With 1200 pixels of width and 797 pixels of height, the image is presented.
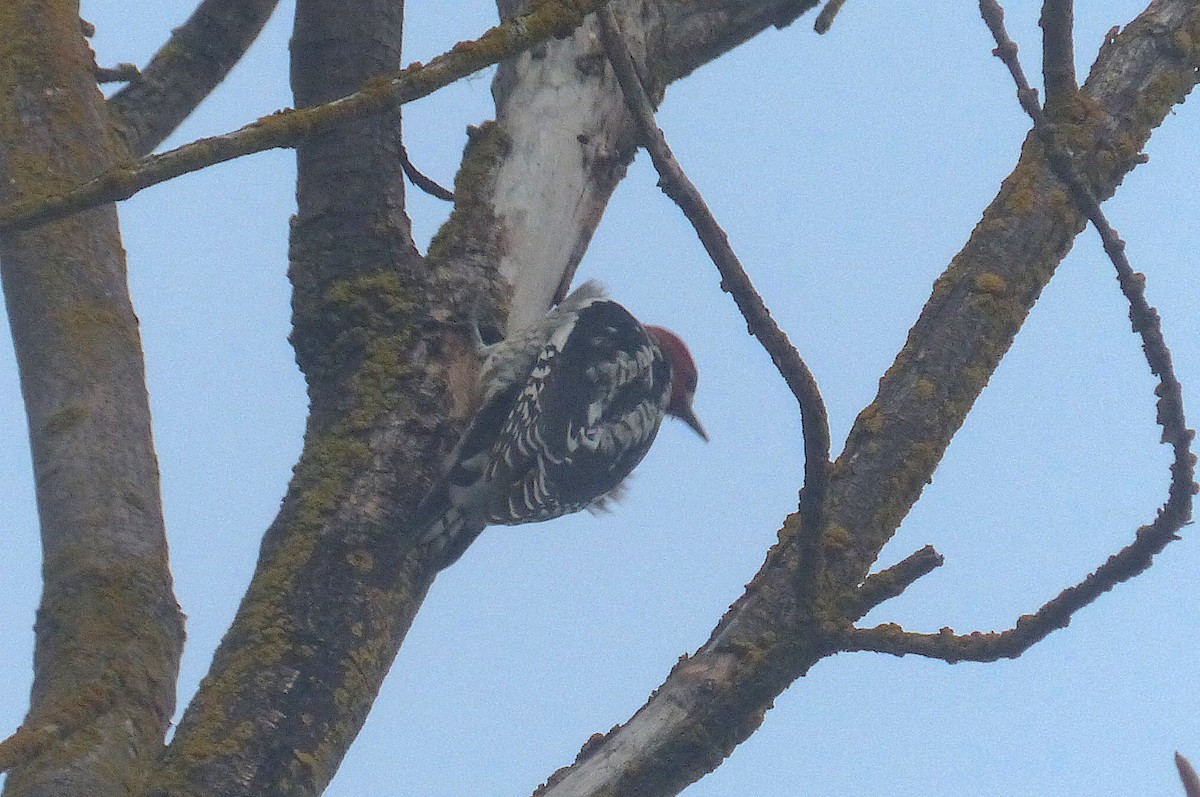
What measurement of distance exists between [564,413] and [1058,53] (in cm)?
217

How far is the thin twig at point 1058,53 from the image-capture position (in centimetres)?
253

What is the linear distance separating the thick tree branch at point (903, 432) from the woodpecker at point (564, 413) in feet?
3.49

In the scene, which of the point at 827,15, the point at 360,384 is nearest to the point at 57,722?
the point at 360,384

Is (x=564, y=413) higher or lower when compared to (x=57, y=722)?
higher

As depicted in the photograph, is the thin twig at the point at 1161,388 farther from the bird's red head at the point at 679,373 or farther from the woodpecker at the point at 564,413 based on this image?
the bird's red head at the point at 679,373

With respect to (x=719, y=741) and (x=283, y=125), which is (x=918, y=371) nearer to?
(x=719, y=741)

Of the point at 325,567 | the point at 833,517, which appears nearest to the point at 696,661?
the point at 833,517

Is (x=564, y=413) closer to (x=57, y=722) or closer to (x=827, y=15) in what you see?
(x=827, y=15)

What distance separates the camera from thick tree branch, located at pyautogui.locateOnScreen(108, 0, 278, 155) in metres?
3.63

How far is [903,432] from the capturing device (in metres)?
2.91

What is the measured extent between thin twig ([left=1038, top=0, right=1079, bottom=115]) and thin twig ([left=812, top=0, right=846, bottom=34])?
3.79 feet

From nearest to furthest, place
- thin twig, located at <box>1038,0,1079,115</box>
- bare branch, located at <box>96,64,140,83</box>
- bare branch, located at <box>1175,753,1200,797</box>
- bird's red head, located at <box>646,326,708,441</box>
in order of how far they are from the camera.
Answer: bare branch, located at <box>1175,753,1200,797</box> → thin twig, located at <box>1038,0,1079,115</box> → bare branch, located at <box>96,64,140,83</box> → bird's red head, located at <box>646,326,708,441</box>

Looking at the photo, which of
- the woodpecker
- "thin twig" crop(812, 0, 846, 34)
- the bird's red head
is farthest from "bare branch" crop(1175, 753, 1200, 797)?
the bird's red head

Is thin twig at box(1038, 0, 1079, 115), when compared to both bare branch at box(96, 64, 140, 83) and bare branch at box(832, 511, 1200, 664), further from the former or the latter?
bare branch at box(96, 64, 140, 83)
